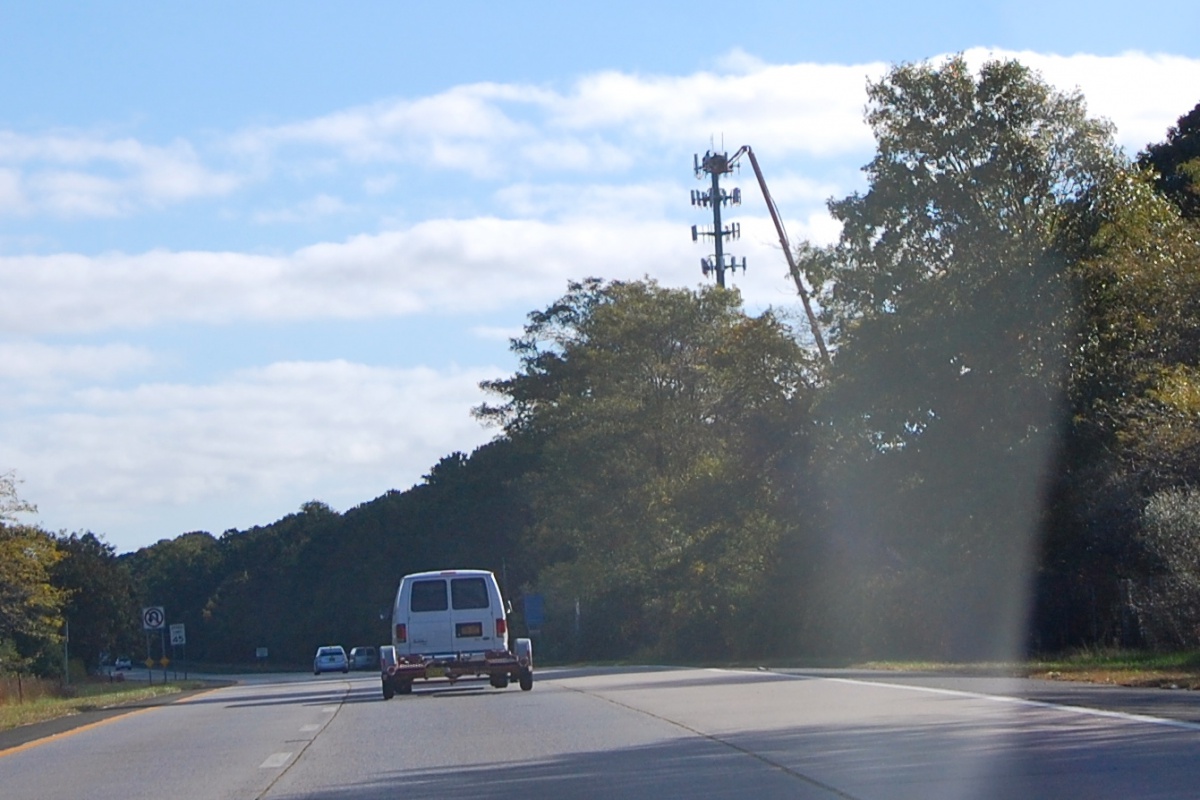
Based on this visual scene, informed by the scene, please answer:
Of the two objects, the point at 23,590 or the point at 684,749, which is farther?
the point at 23,590

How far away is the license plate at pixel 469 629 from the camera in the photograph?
83.1ft

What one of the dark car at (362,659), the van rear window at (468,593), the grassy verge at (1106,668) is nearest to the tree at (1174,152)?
the grassy verge at (1106,668)

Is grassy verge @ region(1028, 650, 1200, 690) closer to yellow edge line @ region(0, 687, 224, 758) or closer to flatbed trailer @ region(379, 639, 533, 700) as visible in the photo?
flatbed trailer @ region(379, 639, 533, 700)

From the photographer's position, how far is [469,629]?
999 inches

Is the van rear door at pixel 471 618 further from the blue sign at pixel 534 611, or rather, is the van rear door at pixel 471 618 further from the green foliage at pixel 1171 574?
the blue sign at pixel 534 611

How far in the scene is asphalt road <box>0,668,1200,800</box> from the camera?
10703 millimetres

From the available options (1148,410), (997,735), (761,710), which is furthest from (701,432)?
(997,735)

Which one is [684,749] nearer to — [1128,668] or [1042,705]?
[1042,705]

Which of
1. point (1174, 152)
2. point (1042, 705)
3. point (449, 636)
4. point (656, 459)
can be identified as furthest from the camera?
point (656, 459)

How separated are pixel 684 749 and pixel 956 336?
22672 millimetres

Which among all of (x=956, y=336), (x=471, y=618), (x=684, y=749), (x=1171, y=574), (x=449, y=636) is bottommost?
(x=684, y=749)

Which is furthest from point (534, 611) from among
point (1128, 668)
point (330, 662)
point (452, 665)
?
point (1128, 668)

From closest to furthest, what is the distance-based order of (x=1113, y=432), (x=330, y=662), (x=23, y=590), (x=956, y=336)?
(x=1113, y=432)
(x=956, y=336)
(x=23, y=590)
(x=330, y=662)

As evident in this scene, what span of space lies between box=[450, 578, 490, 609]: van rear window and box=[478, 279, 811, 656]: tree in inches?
808
